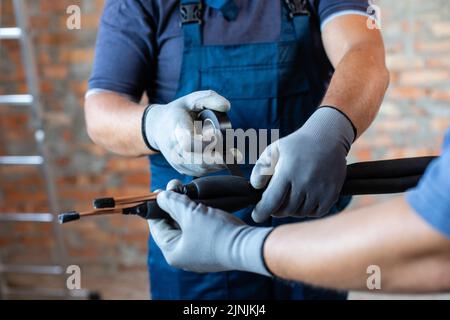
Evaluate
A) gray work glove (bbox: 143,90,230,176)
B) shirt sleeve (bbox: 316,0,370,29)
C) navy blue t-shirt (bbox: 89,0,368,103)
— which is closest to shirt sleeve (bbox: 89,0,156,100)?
navy blue t-shirt (bbox: 89,0,368,103)

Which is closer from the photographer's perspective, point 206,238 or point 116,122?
point 206,238

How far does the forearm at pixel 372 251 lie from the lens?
456 millimetres

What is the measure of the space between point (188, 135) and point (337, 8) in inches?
15.8

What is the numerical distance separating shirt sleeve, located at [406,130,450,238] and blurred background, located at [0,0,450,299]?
164 cm

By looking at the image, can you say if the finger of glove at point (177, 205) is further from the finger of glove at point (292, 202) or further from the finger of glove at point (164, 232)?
the finger of glove at point (292, 202)

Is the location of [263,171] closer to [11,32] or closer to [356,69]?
[356,69]

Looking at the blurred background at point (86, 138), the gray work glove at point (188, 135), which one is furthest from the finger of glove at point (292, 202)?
the blurred background at point (86, 138)

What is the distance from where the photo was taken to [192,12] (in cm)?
97

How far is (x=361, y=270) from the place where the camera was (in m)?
0.50

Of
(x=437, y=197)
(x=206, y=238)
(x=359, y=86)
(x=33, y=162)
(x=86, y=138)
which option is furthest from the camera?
(x=86, y=138)

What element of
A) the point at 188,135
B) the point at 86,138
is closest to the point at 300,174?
the point at 188,135

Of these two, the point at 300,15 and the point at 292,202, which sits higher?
the point at 300,15

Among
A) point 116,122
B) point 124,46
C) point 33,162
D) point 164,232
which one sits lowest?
point 33,162
